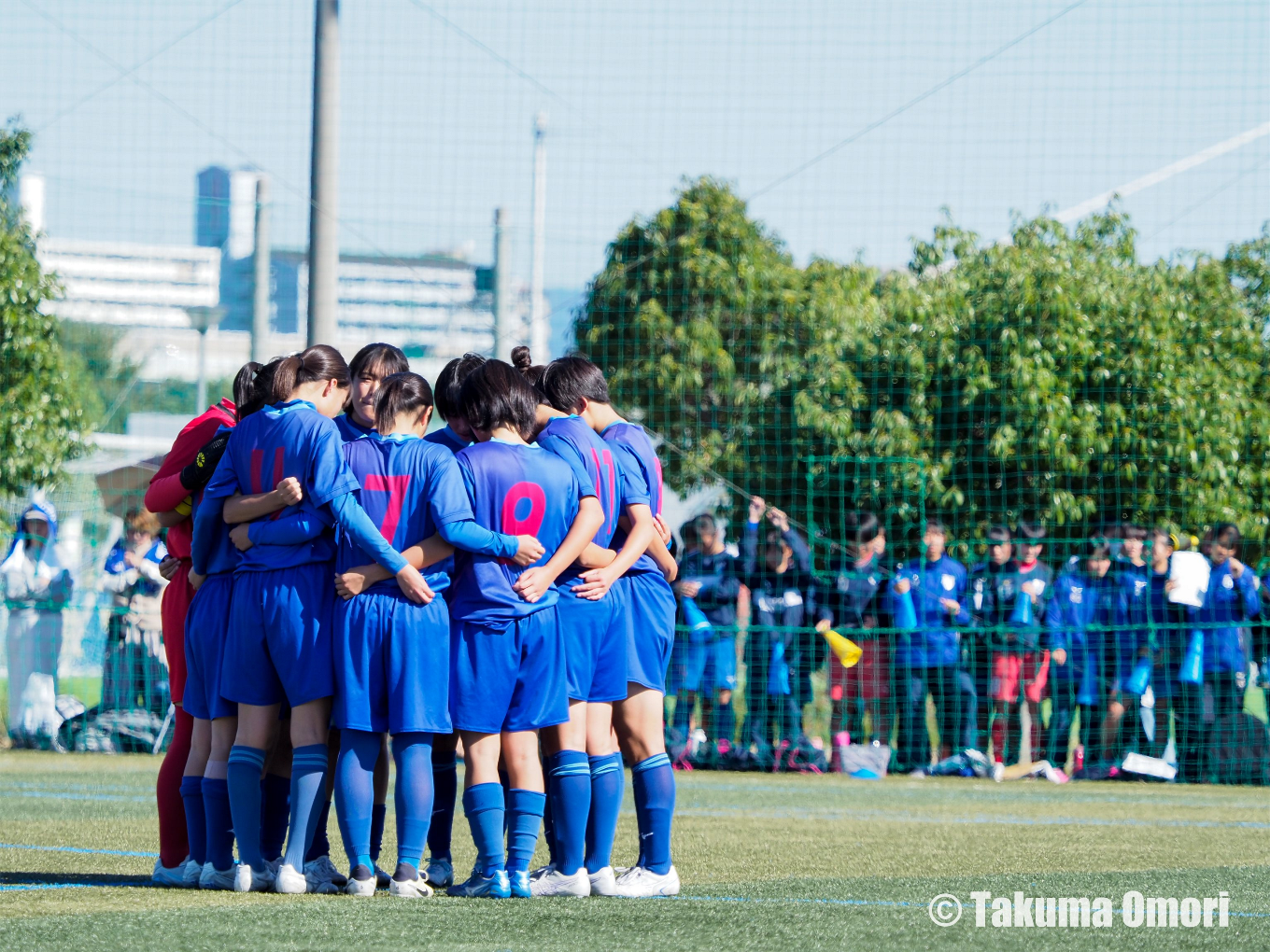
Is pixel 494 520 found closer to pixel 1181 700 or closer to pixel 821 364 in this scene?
pixel 1181 700

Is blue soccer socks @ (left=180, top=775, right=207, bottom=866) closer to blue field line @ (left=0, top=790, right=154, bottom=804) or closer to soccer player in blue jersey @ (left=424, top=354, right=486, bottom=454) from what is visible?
soccer player in blue jersey @ (left=424, top=354, right=486, bottom=454)

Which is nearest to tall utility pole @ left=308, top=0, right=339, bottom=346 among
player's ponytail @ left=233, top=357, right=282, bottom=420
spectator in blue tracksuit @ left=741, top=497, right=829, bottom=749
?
spectator in blue tracksuit @ left=741, top=497, right=829, bottom=749

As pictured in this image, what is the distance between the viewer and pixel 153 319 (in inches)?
563

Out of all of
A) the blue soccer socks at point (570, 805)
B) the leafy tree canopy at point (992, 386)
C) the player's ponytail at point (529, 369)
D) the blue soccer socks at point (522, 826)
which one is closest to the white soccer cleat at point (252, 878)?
the blue soccer socks at point (522, 826)

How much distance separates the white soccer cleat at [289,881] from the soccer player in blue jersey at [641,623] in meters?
0.87

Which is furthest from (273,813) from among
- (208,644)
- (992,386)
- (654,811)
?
(992,386)

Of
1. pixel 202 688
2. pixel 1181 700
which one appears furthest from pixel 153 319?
pixel 202 688

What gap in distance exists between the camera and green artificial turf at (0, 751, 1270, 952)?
12.8 feet

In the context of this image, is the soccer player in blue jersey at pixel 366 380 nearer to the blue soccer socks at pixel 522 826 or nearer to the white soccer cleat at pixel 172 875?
the blue soccer socks at pixel 522 826

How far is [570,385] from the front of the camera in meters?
5.17

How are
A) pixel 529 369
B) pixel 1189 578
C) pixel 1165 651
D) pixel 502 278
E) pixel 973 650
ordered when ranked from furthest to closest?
pixel 502 278 < pixel 973 650 < pixel 1165 651 < pixel 1189 578 < pixel 529 369

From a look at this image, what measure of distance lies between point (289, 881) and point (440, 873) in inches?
21.1

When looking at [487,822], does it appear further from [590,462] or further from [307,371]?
[307,371]

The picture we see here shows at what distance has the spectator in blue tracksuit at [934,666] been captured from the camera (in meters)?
10.9
